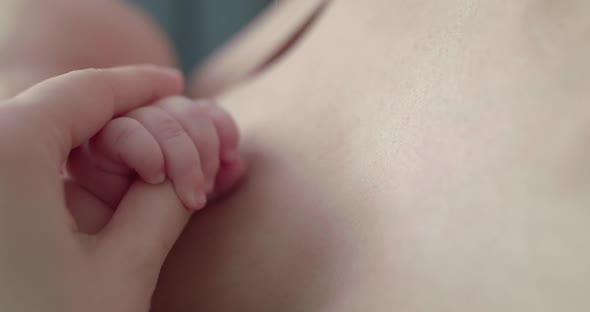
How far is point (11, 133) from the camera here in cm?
29

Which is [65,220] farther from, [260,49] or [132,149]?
[260,49]

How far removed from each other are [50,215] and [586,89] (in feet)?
0.90

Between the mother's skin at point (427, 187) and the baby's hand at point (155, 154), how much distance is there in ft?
0.12

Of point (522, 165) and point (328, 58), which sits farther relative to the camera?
point (328, 58)

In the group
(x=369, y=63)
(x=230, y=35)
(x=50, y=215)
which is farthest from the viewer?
(x=230, y=35)

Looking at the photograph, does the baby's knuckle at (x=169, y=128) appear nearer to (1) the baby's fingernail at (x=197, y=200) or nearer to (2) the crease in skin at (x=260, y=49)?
(1) the baby's fingernail at (x=197, y=200)

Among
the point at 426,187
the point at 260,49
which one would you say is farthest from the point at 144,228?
the point at 260,49

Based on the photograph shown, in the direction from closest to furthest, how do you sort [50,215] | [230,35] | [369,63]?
[50,215], [369,63], [230,35]

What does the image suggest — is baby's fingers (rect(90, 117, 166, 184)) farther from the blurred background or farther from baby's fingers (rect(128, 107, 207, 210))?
the blurred background

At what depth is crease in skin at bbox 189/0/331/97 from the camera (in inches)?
21.8

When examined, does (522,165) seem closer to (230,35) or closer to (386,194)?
(386,194)

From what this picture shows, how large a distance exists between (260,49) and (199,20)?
0.49m

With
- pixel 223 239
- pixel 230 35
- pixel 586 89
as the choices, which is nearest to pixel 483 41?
pixel 586 89

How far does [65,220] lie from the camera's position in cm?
30
